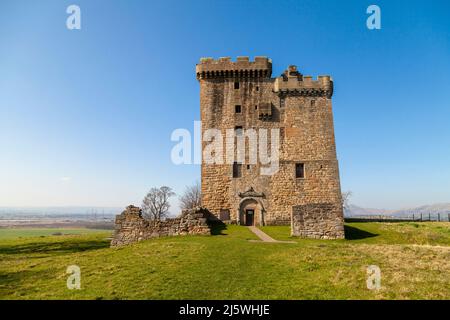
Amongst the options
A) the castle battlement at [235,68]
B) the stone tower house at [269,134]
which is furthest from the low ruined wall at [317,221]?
the castle battlement at [235,68]

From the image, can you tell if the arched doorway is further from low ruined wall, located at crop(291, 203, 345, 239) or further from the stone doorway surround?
low ruined wall, located at crop(291, 203, 345, 239)

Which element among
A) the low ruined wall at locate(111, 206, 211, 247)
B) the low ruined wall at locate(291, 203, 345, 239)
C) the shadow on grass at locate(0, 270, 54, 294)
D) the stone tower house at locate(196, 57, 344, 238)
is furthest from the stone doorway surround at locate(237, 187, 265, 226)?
the shadow on grass at locate(0, 270, 54, 294)

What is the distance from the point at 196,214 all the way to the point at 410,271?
45.6ft

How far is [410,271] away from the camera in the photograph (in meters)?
9.83

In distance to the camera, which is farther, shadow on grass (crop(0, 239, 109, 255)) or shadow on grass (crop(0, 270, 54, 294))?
shadow on grass (crop(0, 239, 109, 255))

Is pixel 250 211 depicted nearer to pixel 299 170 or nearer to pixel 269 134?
pixel 299 170

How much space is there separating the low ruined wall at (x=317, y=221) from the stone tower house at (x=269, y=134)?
7835 mm

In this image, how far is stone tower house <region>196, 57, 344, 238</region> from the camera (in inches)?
1122

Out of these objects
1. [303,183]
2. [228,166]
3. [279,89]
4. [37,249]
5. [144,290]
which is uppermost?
[279,89]

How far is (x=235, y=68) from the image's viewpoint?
29844 mm

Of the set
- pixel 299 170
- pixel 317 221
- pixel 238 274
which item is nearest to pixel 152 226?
pixel 317 221

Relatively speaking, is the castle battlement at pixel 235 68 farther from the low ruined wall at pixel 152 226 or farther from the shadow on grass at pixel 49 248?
the shadow on grass at pixel 49 248
